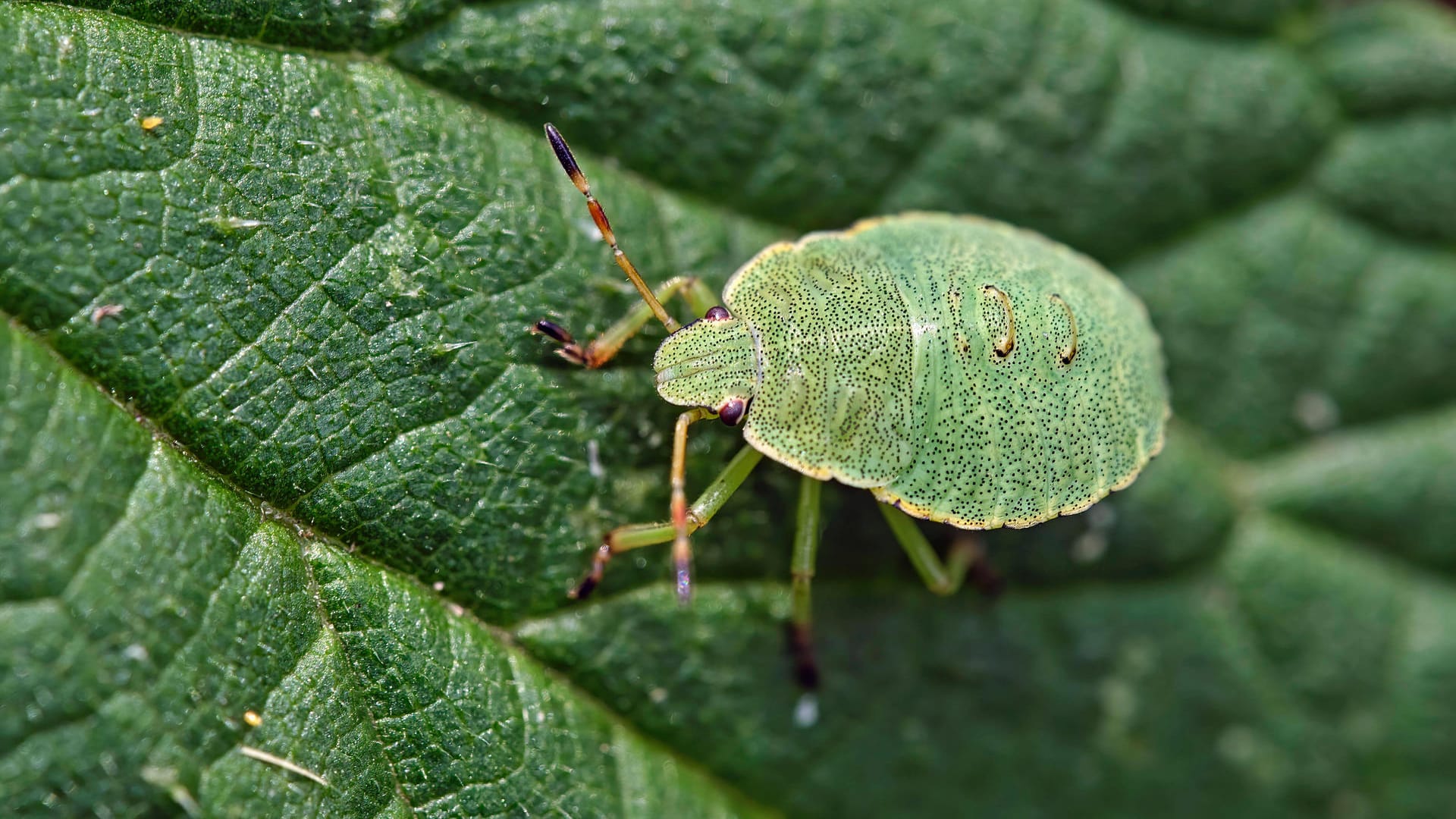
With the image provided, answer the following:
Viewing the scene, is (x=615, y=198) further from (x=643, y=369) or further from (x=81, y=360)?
(x=81, y=360)

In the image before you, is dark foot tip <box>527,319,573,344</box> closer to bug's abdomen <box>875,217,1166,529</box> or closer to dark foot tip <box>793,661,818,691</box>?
bug's abdomen <box>875,217,1166,529</box>

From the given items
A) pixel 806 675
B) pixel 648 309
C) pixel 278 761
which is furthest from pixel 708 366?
pixel 278 761

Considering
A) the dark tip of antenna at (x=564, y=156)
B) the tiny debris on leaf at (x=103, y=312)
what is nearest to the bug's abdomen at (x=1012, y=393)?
the dark tip of antenna at (x=564, y=156)

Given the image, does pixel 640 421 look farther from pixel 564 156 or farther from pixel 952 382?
pixel 952 382

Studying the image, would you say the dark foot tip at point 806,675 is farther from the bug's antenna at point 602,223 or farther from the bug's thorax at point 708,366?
the bug's antenna at point 602,223

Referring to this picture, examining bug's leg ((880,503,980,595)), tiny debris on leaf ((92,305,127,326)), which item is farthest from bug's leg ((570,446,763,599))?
tiny debris on leaf ((92,305,127,326))

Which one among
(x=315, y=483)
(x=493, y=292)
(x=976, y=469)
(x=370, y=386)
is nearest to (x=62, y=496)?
(x=315, y=483)

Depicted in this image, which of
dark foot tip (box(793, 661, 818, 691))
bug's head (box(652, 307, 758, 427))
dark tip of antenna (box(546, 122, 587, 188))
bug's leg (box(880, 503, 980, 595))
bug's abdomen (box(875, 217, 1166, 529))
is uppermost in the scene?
dark tip of antenna (box(546, 122, 587, 188))

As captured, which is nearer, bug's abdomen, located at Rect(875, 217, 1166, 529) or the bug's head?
the bug's head
